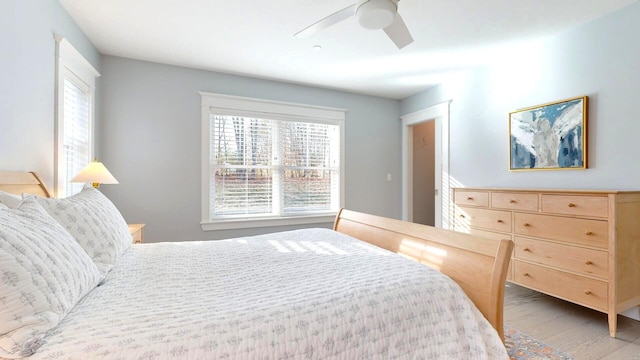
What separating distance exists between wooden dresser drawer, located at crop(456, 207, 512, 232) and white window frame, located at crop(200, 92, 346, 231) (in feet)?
5.43

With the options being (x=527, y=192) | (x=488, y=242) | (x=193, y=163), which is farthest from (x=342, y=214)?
(x=193, y=163)

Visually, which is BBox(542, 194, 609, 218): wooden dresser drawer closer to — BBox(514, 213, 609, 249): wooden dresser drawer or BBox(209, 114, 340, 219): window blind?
BBox(514, 213, 609, 249): wooden dresser drawer

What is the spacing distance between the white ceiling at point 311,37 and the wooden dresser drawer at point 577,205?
58.0 inches

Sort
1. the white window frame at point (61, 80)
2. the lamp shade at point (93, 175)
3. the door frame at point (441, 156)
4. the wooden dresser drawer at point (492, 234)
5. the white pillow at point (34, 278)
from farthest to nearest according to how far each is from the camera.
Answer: the door frame at point (441, 156) < the wooden dresser drawer at point (492, 234) < the lamp shade at point (93, 175) < the white window frame at point (61, 80) < the white pillow at point (34, 278)

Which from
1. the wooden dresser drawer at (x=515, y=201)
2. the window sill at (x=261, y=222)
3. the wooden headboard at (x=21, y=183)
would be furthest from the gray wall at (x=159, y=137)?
the wooden dresser drawer at (x=515, y=201)

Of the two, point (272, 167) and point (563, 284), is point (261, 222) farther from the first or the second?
point (563, 284)

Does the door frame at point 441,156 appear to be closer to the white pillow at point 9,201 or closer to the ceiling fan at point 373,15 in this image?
the ceiling fan at point 373,15

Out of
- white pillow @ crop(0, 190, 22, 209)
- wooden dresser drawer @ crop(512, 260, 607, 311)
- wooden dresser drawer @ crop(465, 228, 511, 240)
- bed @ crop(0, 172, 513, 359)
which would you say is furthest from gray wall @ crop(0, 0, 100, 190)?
wooden dresser drawer @ crop(512, 260, 607, 311)

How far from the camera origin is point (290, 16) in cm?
234

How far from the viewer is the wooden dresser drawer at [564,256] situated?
2033 millimetres

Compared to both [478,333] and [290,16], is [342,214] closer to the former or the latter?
[478,333]

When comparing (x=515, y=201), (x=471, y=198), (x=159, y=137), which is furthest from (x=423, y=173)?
(x=159, y=137)

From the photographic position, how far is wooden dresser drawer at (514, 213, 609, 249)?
203 cm

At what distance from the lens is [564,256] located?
2.23 meters
